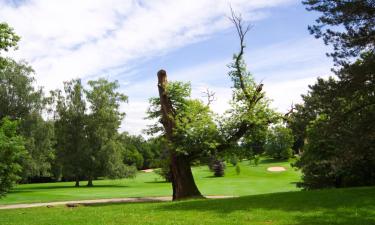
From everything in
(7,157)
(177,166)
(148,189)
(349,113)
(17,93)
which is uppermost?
(17,93)

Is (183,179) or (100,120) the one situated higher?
(100,120)

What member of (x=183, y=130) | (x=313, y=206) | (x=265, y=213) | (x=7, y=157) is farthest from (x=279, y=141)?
(x=7, y=157)

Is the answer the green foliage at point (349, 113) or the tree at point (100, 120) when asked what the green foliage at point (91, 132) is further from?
the green foliage at point (349, 113)

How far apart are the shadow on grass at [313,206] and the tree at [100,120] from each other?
121ft

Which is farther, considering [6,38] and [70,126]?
[70,126]

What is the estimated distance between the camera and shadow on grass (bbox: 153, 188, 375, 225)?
1291 centimetres

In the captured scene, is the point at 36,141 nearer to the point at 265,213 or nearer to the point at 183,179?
the point at 183,179

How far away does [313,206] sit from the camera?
1570 cm

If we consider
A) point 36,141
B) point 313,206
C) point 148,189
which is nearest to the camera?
point 313,206

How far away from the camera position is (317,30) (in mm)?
19469

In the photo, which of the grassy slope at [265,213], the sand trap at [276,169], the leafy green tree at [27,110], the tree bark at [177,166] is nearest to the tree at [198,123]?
the tree bark at [177,166]

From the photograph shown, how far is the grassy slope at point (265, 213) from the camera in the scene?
1302 cm

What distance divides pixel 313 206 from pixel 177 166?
435 inches

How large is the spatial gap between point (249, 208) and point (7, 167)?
10817mm
